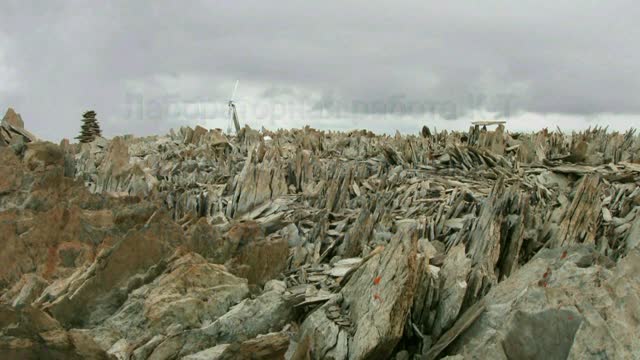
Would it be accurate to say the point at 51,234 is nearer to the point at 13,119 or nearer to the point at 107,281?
the point at 107,281

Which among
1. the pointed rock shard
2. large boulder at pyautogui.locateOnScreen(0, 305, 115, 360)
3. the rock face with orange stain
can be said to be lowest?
large boulder at pyautogui.locateOnScreen(0, 305, 115, 360)

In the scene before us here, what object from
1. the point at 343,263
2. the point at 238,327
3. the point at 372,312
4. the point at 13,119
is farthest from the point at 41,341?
the point at 13,119

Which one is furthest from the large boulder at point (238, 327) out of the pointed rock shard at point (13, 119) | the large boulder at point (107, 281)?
the pointed rock shard at point (13, 119)

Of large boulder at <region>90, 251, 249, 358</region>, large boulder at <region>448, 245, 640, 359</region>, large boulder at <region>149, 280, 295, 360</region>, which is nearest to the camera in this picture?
large boulder at <region>448, 245, 640, 359</region>

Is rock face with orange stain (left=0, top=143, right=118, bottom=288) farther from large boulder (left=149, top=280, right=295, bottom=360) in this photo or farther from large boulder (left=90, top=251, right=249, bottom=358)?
large boulder (left=149, top=280, right=295, bottom=360)

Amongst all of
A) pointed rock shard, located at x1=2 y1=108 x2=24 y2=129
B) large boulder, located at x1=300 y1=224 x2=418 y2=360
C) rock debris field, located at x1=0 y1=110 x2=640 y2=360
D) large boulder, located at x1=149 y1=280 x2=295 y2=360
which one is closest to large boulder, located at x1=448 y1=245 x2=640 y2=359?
rock debris field, located at x1=0 y1=110 x2=640 y2=360

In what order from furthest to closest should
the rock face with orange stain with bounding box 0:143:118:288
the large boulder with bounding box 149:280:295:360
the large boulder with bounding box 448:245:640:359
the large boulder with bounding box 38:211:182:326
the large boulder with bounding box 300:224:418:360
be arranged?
the rock face with orange stain with bounding box 0:143:118:288
the large boulder with bounding box 38:211:182:326
the large boulder with bounding box 149:280:295:360
the large boulder with bounding box 300:224:418:360
the large boulder with bounding box 448:245:640:359

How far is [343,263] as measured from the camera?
865 cm

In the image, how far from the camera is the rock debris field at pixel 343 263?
633 centimetres

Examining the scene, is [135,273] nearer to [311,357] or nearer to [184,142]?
[311,357]

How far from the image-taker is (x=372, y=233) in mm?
9453

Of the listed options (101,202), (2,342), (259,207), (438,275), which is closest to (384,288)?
(438,275)

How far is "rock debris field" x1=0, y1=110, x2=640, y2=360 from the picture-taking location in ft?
20.8

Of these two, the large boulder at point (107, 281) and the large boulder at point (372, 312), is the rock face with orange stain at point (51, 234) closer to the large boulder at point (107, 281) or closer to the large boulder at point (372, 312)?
the large boulder at point (107, 281)
